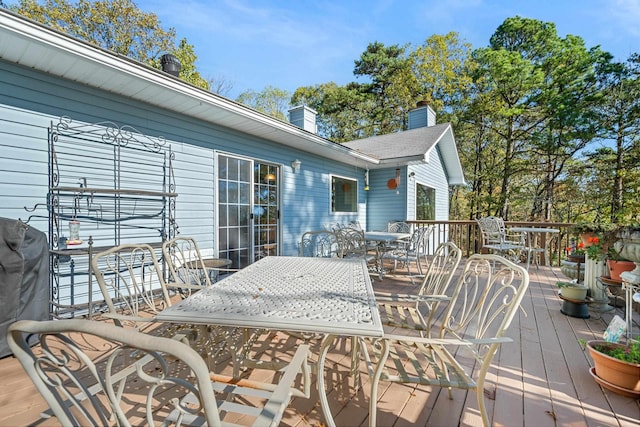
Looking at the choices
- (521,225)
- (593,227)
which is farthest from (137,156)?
(521,225)

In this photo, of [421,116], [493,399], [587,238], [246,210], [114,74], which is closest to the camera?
[493,399]

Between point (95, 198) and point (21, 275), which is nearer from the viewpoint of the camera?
point (21, 275)

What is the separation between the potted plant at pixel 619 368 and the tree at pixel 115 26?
13674mm

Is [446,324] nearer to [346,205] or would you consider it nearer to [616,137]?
[346,205]

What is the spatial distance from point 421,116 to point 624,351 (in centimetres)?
961

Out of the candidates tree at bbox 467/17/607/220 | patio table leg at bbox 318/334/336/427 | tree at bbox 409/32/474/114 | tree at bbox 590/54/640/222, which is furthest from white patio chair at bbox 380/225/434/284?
tree at bbox 409/32/474/114

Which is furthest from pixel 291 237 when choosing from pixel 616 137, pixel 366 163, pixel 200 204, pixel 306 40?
pixel 616 137

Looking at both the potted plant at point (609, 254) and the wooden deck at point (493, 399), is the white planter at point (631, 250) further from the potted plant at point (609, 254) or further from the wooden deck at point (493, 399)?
the potted plant at point (609, 254)

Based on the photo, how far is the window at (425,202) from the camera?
29.3 feet

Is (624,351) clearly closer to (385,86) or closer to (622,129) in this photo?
(622,129)

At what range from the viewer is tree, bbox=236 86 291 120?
18234mm

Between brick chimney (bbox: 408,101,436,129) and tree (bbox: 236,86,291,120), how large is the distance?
32.5 feet

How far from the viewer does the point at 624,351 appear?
1929mm

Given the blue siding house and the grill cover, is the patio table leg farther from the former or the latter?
the blue siding house
